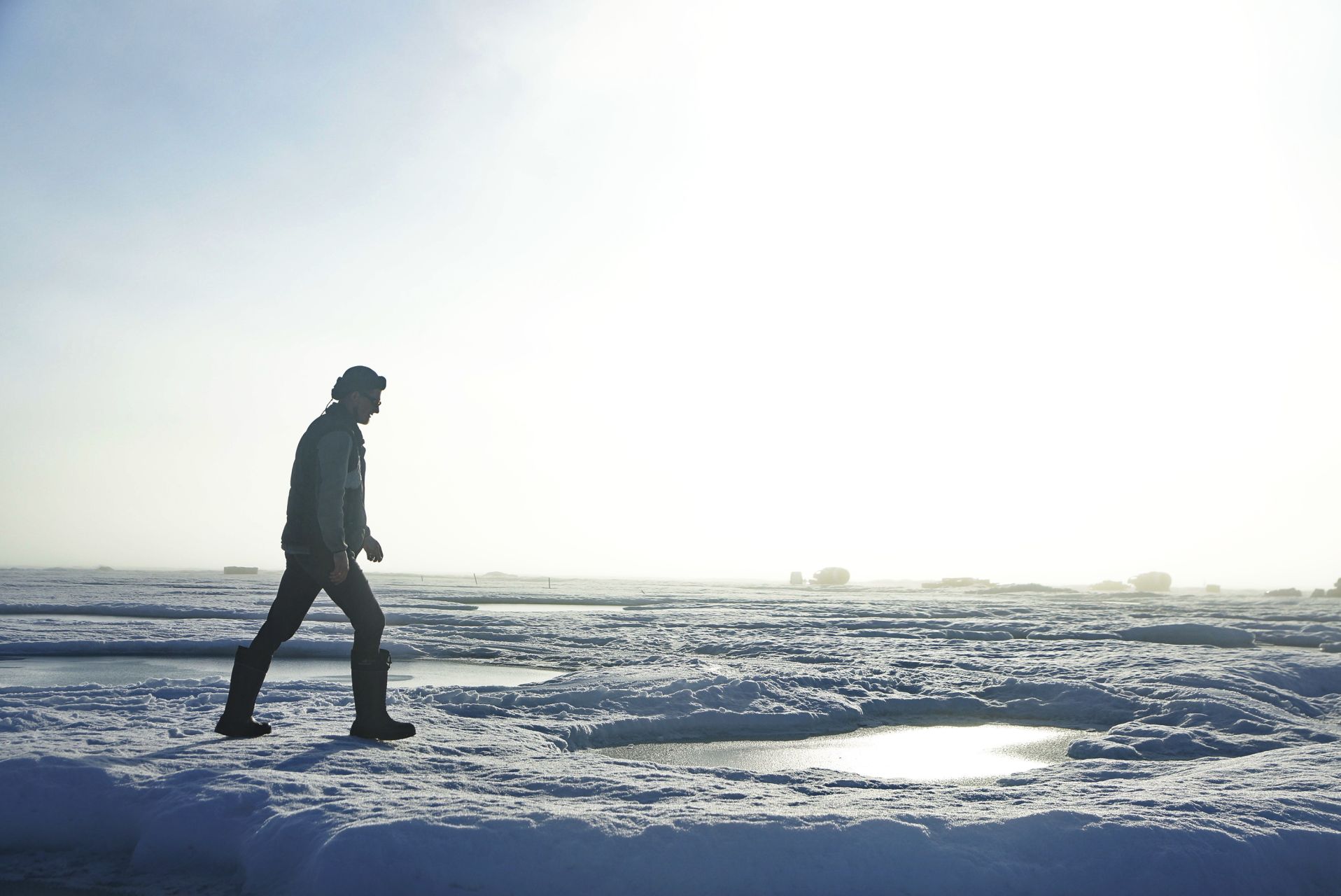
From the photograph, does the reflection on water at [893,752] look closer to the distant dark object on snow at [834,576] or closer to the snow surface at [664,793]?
the snow surface at [664,793]

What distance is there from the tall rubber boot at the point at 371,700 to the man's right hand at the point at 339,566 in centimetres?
35

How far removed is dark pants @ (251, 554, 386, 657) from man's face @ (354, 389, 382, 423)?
682 mm

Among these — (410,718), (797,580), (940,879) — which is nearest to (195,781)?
(410,718)

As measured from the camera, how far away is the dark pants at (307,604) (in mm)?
3553

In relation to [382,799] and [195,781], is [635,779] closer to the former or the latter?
[382,799]

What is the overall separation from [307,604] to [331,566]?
263 mm

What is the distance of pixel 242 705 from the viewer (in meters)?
3.45

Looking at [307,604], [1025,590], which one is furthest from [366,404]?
[1025,590]

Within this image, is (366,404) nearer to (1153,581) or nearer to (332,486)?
(332,486)

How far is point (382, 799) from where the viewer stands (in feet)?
8.21

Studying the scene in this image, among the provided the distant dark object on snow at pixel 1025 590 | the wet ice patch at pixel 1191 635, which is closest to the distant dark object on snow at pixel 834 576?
the distant dark object on snow at pixel 1025 590

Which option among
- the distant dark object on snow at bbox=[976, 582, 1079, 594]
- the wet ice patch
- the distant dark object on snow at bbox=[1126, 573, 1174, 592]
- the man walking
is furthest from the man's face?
the distant dark object on snow at bbox=[1126, 573, 1174, 592]

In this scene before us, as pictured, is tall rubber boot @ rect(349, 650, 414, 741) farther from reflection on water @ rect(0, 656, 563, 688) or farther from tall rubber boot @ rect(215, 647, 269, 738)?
reflection on water @ rect(0, 656, 563, 688)

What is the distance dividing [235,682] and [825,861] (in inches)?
104
